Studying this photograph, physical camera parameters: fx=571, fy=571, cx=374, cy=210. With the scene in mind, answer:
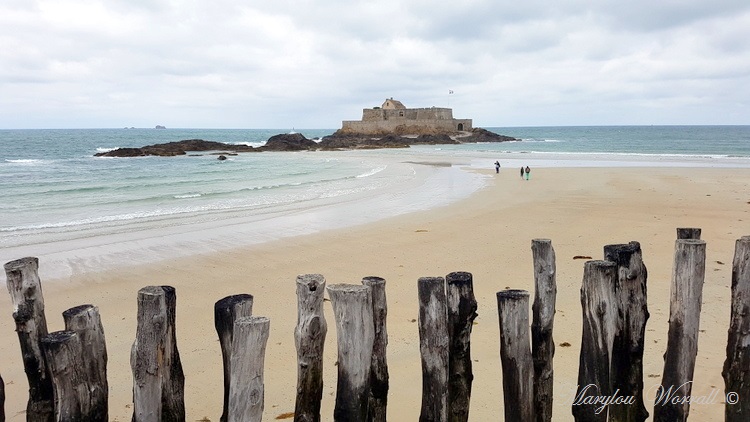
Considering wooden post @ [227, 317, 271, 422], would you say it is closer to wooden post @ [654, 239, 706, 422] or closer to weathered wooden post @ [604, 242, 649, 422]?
weathered wooden post @ [604, 242, 649, 422]

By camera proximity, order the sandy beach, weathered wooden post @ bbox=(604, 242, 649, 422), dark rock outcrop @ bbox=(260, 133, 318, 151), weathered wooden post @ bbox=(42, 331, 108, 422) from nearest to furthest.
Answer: weathered wooden post @ bbox=(42, 331, 108, 422), weathered wooden post @ bbox=(604, 242, 649, 422), the sandy beach, dark rock outcrop @ bbox=(260, 133, 318, 151)

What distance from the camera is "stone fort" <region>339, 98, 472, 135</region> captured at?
8856 cm

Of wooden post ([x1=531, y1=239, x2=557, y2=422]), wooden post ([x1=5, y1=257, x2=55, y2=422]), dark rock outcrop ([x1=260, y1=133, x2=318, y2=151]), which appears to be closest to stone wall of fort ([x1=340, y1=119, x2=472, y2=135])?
dark rock outcrop ([x1=260, y1=133, x2=318, y2=151])

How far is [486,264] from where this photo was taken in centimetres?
902

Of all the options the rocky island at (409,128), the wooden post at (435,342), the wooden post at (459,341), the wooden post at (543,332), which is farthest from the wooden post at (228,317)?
the rocky island at (409,128)

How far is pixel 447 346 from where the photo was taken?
3.51 meters

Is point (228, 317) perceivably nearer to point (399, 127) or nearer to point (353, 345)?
point (353, 345)

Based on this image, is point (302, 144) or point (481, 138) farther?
point (481, 138)

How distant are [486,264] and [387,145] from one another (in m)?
61.4

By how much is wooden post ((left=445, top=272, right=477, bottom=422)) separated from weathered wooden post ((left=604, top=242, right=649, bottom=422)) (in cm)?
94

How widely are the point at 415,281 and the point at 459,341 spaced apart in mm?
4498

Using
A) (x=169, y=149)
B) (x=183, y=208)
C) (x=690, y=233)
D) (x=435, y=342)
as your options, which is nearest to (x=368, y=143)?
(x=169, y=149)

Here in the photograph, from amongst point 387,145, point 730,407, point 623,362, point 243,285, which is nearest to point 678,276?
point 623,362

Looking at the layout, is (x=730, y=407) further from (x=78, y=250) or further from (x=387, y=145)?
(x=387, y=145)
